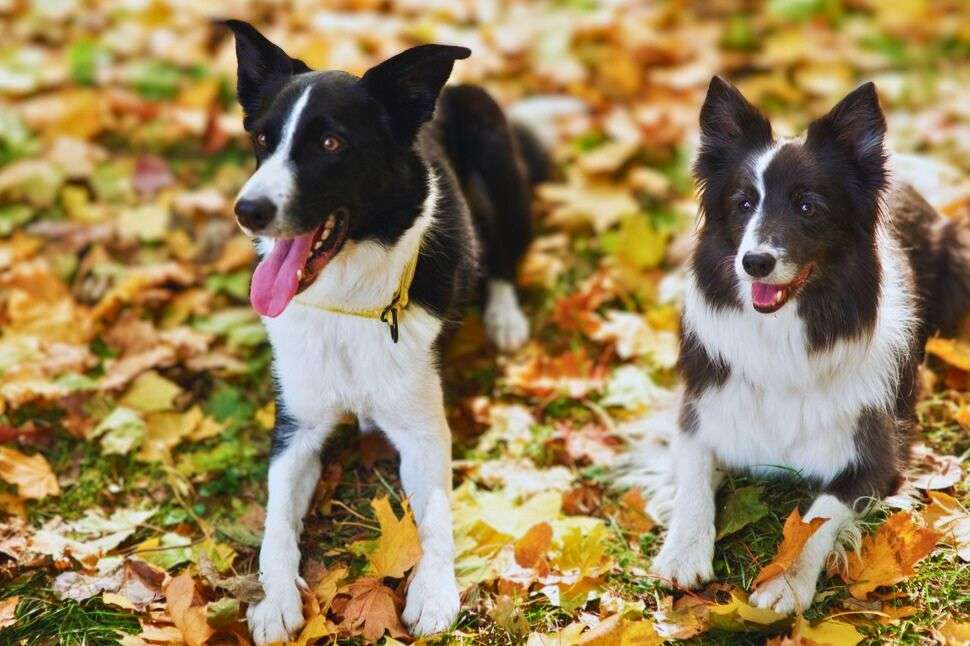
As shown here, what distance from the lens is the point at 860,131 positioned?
312 centimetres

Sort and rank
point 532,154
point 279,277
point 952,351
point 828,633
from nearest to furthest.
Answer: point 828,633
point 279,277
point 952,351
point 532,154

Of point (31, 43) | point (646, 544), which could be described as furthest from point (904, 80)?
point (31, 43)

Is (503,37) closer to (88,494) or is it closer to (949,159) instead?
(949,159)

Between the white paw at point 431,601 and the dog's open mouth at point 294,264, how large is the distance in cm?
100

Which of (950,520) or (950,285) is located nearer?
(950,520)

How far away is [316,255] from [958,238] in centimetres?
273

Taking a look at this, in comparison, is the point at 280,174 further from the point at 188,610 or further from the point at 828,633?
the point at 828,633

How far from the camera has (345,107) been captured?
308 cm

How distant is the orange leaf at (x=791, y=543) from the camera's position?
9.98ft

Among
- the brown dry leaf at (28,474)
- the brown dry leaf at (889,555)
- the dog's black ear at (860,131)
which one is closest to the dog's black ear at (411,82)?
the dog's black ear at (860,131)

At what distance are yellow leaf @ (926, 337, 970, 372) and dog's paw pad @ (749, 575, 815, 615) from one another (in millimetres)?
1388

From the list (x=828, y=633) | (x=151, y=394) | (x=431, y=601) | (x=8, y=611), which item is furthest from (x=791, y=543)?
(x=151, y=394)

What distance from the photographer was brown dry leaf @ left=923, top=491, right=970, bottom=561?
10.5 feet

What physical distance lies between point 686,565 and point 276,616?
135 centimetres
